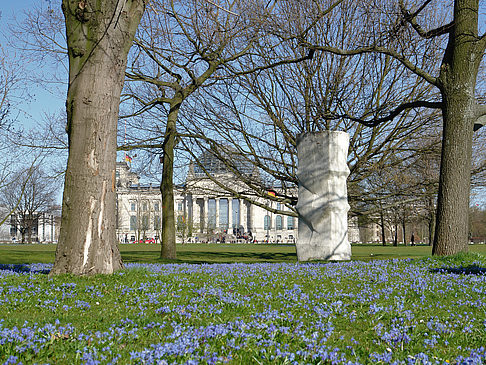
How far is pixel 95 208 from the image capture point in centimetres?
754

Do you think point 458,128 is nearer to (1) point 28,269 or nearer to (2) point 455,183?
(2) point 455,183

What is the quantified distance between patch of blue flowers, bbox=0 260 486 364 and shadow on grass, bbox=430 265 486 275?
72 centimetres

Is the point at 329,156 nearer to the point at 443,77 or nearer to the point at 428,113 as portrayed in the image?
the point at 443,77

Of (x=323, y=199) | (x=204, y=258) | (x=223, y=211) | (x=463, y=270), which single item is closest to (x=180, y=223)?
(x=223, y=211)

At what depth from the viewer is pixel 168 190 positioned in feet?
59.7

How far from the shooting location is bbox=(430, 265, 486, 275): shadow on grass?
27.9 feet

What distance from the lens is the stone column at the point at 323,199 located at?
47.4ft

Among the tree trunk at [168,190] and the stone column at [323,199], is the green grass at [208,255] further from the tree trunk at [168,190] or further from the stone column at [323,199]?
the stone column at [323,199]

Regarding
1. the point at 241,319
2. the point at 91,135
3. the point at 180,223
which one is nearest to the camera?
the point at 241,319

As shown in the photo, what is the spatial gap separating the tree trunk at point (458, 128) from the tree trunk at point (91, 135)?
8.00m

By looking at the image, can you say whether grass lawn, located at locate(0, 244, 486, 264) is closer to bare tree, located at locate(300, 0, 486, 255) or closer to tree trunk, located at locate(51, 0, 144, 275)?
bare tree, located at locate(300, 0, 486, 255)

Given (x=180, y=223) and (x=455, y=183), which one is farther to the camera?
(x=180, y=223)

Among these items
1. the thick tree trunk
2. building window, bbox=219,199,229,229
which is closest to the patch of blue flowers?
the thick tree trunk

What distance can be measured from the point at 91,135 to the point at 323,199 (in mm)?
8834
